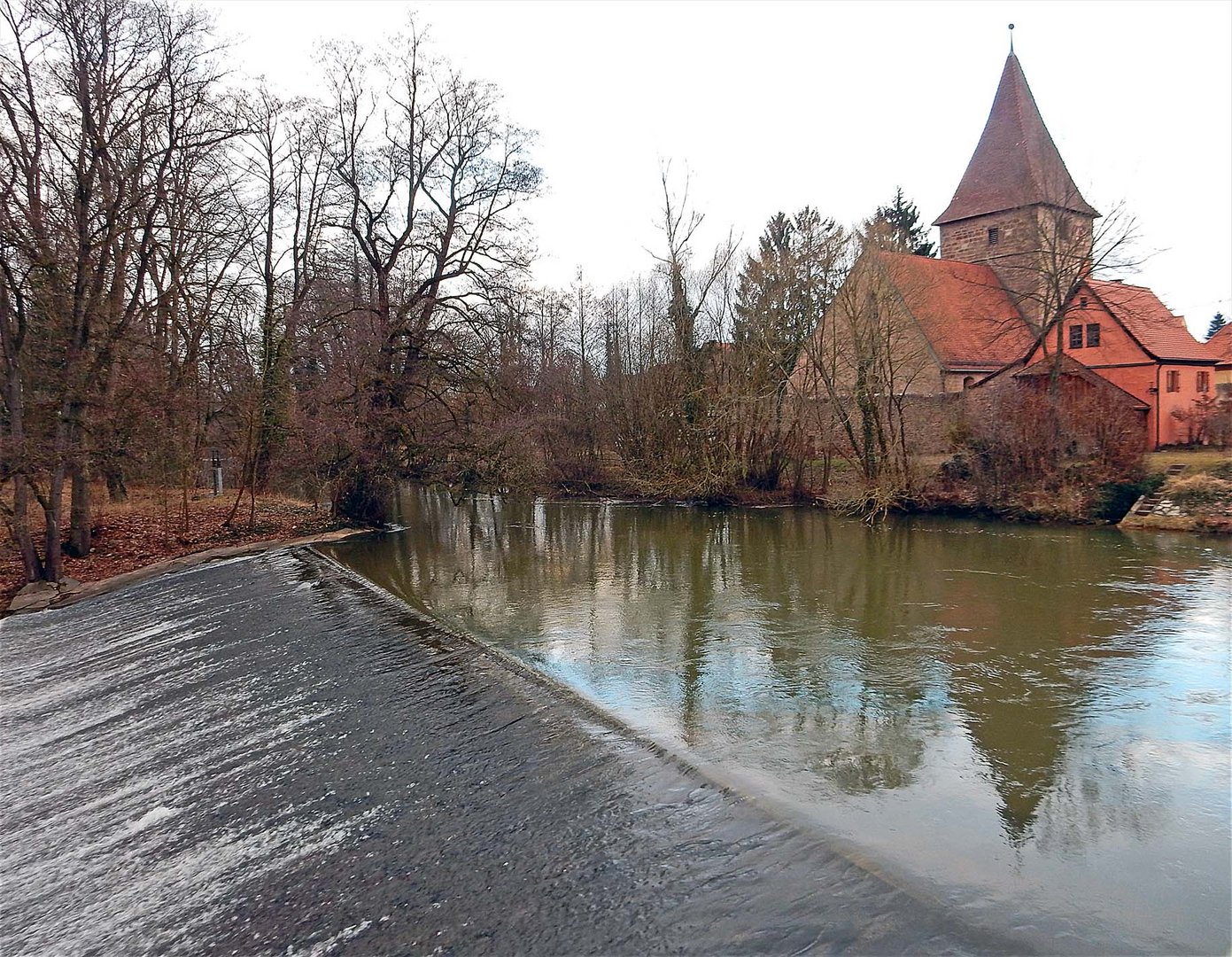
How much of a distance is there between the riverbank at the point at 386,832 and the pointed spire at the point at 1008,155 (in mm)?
34417

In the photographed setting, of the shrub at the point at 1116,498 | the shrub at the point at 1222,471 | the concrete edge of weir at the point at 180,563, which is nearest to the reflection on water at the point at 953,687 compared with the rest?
the shrub at the point at 1116,498

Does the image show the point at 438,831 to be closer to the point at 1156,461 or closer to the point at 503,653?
the point at 503,653

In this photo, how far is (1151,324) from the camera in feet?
92.5

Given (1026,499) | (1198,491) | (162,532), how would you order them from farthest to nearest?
1. (1026,499)
2. (162,532)
3. (1198,491)

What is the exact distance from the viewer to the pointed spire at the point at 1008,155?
1367 inches

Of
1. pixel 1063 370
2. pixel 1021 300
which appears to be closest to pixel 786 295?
pixel 1063 370

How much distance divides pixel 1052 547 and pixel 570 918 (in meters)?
14.8

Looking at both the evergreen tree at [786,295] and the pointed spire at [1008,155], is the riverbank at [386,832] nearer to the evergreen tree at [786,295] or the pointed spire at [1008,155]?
the evergreen tree at [786,295]

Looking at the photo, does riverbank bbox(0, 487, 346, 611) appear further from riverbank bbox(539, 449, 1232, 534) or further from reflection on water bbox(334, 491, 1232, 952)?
riverbank bbox(539, 449, 1232, 534)

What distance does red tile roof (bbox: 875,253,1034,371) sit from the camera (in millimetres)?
31531

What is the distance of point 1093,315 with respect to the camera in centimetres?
2886

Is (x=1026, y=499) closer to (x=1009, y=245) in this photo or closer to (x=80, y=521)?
(x=1009, y=245)

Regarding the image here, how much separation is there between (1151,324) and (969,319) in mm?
6374

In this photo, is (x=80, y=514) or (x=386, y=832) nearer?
(x=386, y=832)
